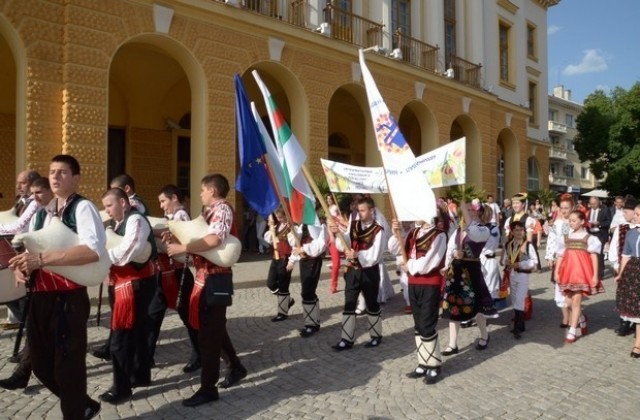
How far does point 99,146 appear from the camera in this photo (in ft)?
36.0

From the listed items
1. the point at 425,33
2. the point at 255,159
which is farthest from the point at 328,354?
the point at 425,33

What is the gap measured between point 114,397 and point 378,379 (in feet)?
7.52

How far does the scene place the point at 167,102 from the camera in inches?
636

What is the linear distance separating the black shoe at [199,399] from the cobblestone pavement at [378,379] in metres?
0.05

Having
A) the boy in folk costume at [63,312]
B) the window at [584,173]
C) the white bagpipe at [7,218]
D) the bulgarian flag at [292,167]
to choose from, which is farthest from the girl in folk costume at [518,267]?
the window at [584,173]

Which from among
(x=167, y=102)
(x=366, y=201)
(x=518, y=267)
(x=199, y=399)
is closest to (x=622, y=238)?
(x=518, y=267)

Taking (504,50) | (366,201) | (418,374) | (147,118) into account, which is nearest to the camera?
(418,374)

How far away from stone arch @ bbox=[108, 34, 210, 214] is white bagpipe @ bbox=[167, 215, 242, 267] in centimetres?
840

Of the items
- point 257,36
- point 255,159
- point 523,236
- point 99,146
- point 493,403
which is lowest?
point 493,403

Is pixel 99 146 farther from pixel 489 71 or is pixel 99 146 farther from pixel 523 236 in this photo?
pixel 489 71

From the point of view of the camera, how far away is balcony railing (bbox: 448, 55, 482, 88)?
21.2m

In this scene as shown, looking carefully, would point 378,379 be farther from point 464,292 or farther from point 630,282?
point 630,282

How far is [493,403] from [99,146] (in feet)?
29.7

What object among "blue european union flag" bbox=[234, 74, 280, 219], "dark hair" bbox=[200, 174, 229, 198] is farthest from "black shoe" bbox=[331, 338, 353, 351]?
"dark hair" bbox=[200, 174, 229, 198]
